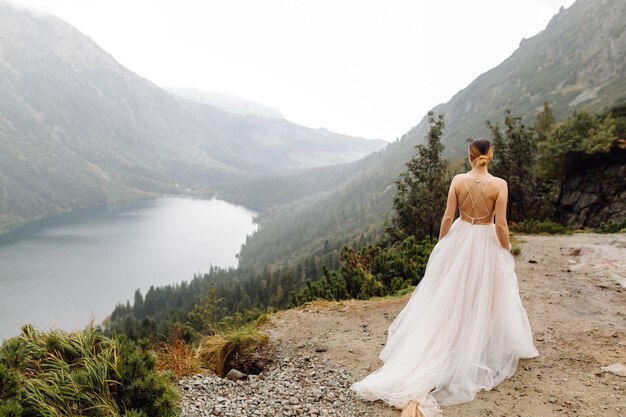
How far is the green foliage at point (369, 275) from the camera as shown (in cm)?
1033

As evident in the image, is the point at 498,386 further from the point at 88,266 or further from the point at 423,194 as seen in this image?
the point at 88,266

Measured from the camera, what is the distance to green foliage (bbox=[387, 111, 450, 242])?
2036 cm

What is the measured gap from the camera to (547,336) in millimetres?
6527

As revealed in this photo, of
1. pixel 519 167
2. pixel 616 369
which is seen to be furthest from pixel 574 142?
pixel 616 369

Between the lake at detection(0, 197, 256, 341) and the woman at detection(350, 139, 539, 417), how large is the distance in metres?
79.2

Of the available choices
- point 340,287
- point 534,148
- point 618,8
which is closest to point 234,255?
point 534,148

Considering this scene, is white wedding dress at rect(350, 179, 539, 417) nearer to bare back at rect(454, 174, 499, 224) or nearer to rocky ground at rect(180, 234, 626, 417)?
bare back at rect(454, 174, 499, 224)

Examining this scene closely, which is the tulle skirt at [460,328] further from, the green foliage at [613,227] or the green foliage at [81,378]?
the green foliage at [613,227]

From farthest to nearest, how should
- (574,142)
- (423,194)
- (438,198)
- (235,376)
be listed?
(574,142) → (438,198) → (423,194) → (235,376)

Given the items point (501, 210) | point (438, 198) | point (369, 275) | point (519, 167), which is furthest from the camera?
point (519, 167)

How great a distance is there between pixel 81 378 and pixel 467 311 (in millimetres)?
4795

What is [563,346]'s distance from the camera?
6.12m

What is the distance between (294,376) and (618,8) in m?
241

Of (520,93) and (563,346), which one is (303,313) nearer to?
(563,346)
